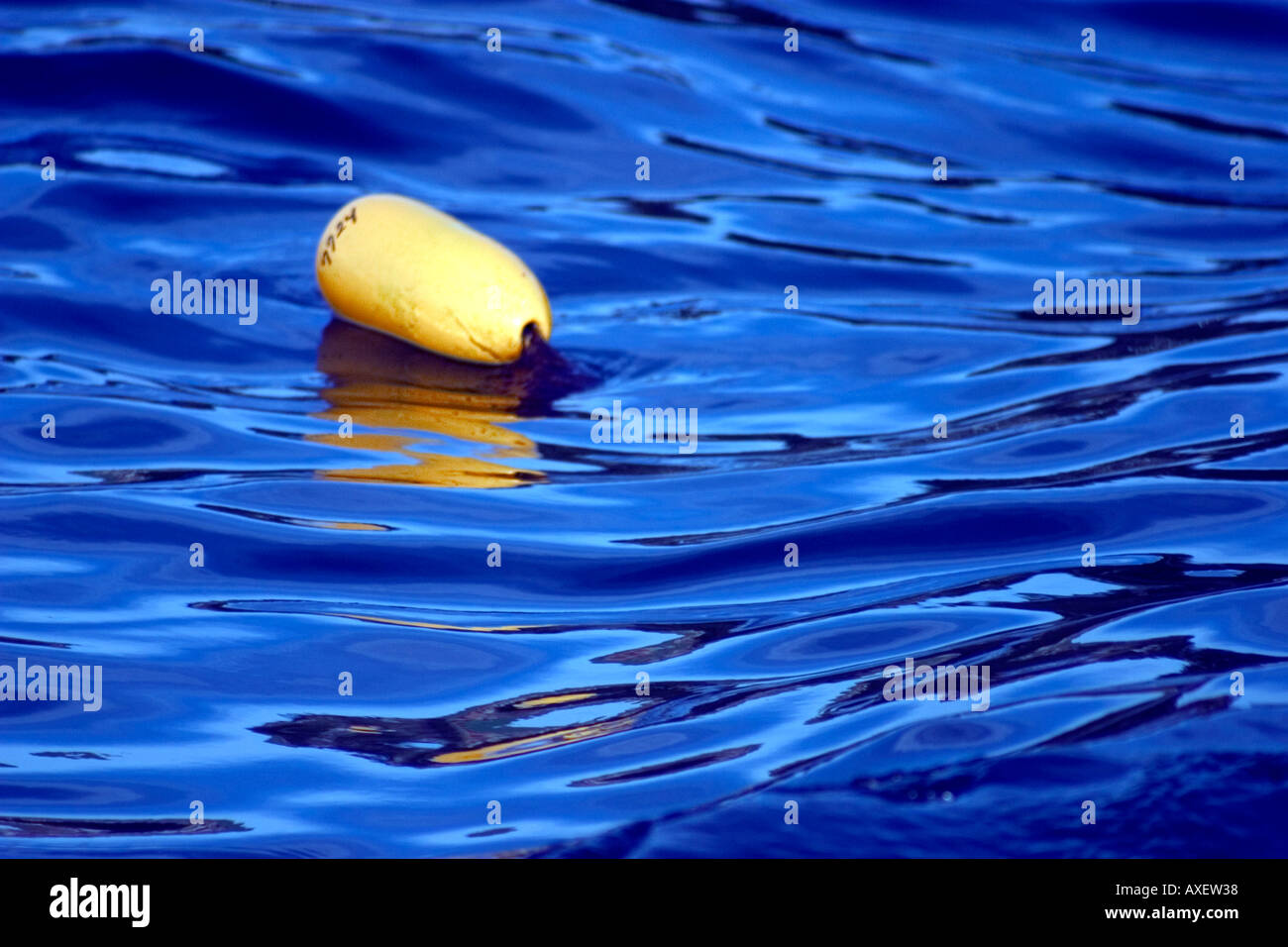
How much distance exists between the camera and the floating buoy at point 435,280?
647cm

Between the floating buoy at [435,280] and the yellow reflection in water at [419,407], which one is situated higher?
the floating buoy at [435,280]

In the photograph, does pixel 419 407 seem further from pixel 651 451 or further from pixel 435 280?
pixel 651 451

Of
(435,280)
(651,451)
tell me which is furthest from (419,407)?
(651,451)

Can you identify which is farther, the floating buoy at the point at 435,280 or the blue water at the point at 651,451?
the floating buoy at the point at 435,280

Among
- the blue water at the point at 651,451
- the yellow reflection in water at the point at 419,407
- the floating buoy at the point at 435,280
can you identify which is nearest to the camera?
the blue water at the point at 651,451

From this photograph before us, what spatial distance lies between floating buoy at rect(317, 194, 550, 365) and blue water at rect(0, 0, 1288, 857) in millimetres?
121

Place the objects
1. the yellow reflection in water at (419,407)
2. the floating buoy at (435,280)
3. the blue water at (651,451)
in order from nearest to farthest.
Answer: the blue water at (651,451) < the yellow reflection in water at (419,407) < the floating buoy at (435,280)

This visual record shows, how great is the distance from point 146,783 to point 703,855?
1411 mm

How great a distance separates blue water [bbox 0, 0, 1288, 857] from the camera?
11.3ft

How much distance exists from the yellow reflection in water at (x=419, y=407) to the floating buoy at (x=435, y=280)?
0.36 ft

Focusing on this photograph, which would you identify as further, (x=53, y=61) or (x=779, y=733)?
(x=53, y=61)

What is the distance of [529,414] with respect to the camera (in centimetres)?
628
